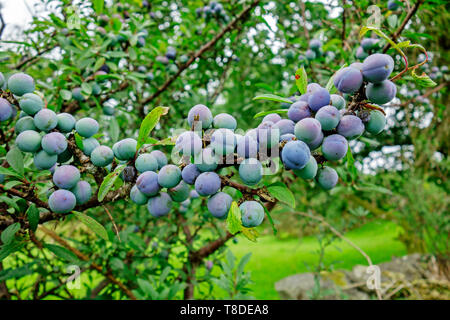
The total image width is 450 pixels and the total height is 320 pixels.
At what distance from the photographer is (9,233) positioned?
863 mm

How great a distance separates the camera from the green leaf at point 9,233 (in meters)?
0.85

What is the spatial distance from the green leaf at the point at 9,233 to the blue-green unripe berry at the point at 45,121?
31 centimetres

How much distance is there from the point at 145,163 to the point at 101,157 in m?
0.13

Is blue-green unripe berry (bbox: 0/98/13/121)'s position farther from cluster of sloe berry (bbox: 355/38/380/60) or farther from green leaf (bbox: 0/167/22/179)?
cluster of sloe berry (bbox: 355/38/380/60)

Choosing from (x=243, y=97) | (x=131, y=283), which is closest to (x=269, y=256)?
(x=243, y=97)

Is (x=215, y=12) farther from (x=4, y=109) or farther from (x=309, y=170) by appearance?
(x=309, y=170)

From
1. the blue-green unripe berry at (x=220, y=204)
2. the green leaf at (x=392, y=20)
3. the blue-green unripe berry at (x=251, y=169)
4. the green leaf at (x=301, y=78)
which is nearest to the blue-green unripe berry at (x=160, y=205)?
the blue-green unripe berry at (x=220, y=204)

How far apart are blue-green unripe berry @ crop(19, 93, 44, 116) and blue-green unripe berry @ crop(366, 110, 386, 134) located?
88 cm

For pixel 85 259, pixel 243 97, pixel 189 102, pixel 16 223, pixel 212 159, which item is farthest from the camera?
pixel 243 97

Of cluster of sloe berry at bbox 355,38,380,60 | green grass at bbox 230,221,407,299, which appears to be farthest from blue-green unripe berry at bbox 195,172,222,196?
green grass at bbox 230,221,407,299
